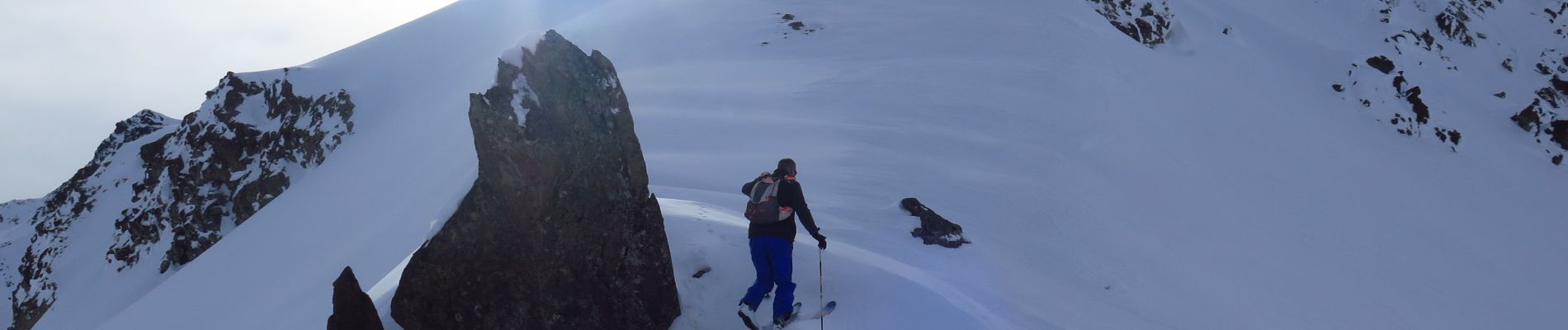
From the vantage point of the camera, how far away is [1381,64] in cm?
3111

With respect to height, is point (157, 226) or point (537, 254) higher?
point (537, 254)

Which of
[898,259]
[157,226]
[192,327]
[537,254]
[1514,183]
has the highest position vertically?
[537,254]

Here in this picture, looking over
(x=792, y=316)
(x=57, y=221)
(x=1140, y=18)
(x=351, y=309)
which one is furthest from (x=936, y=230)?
(x=57, y=221)

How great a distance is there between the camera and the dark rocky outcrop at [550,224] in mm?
5883

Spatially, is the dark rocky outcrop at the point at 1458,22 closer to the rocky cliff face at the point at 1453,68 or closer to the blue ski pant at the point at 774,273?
the rocky cliff face at the point at 1453,68

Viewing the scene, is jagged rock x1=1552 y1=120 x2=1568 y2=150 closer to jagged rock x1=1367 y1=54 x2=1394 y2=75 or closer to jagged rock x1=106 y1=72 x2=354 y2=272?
jagged rock x1=1367 y1=54 x2=1394 y2=75

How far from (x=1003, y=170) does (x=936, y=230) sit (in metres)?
4.40

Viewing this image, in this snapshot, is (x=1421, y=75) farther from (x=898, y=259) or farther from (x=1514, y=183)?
(x=898, y=259)

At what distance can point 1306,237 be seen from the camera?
16.3m

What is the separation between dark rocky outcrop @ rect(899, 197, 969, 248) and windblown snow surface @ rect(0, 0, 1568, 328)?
0.18m

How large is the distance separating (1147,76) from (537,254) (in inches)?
830

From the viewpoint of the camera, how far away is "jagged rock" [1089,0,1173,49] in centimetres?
2855

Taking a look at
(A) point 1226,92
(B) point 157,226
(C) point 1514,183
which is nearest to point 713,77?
(A) point 1226,92

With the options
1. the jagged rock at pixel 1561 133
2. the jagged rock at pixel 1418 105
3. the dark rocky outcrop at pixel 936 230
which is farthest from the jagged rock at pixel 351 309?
the jagged rock at pixel 1561 133
